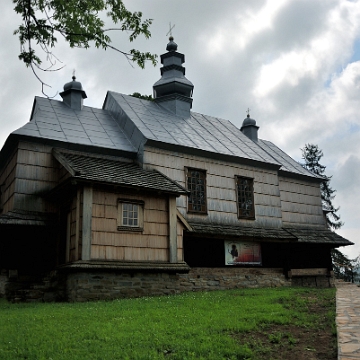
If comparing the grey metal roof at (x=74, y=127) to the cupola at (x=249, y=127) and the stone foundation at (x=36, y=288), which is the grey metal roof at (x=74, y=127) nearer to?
the stone foundation at (x=36, y=288)

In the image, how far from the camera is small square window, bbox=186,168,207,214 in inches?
695

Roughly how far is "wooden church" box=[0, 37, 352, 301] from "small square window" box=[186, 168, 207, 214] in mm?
43

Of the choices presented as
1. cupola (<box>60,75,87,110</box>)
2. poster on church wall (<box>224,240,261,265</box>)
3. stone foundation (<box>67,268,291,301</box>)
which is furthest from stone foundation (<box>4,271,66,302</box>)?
cupola (<box>60,75,87,110</box>)

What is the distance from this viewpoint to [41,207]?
15.0 m

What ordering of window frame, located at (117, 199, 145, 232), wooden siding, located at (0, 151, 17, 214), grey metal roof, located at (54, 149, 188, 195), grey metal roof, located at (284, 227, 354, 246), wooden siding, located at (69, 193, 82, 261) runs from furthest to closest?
grey metal roof, located at (284, 227, 354, 246) < wooden siding, located at (0, 151, 17, 214) < window frame, located at (117, 199, 145, 232) < grey metal roof, located at (54, 149, 188, 195) < wooden siding, located at (69, 193, 82, 261)

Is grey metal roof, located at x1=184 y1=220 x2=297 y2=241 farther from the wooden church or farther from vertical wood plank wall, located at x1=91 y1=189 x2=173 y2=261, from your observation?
vertical wood plank wall, located at x1=91 y1=189 x2=173 y2=261

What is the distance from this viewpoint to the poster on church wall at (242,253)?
17.9m

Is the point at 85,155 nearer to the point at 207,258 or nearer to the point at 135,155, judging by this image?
the point at 135,155

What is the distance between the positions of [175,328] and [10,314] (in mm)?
4210

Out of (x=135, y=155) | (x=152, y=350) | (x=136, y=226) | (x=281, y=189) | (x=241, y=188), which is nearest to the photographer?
(x=152, y=350)

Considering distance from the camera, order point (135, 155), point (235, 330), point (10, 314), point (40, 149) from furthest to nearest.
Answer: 1. point (135, 155)
2. point (40, 149)
3. point (10, 314)
4. point (235, 330)

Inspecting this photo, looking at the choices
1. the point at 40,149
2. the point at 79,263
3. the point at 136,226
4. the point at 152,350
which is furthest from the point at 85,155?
the point at 152,350

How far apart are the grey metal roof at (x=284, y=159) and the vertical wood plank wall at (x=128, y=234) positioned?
9.81 meters

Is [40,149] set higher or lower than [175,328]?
higher
